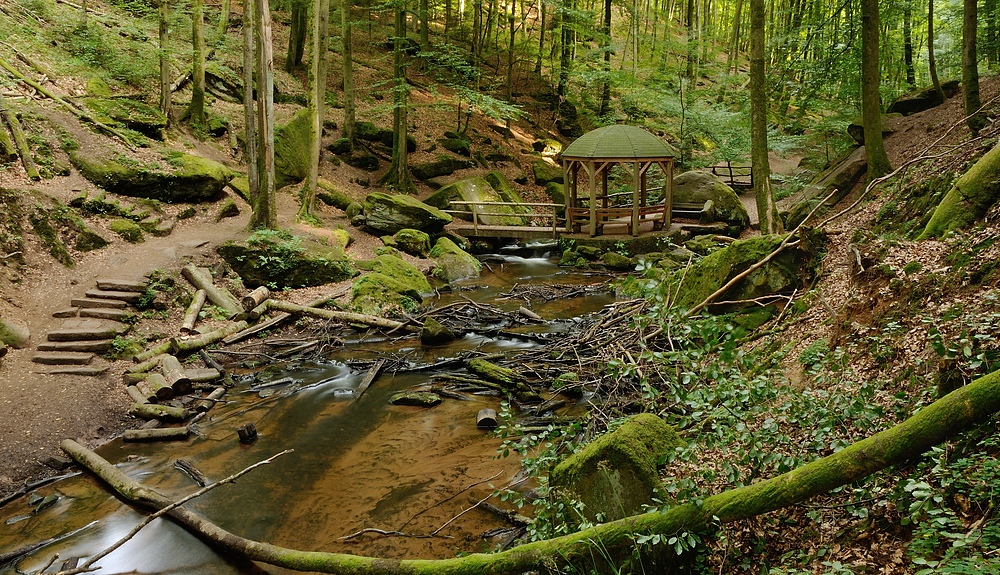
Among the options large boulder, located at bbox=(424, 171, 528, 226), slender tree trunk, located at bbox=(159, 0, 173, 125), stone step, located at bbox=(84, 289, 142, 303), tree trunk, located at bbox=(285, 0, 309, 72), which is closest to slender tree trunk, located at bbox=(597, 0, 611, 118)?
large boulder, located at bbox=(424, 171, 528, 226)

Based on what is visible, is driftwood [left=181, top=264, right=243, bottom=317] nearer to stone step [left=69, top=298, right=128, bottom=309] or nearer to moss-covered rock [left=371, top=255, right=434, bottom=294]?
stone step [left=69, top=298, right=128, bottom=309]

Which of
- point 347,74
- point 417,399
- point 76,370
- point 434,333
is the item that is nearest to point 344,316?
point 434,333

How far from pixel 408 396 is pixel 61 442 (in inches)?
177

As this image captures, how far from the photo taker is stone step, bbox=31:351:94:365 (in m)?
8.92

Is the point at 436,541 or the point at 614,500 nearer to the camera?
the point at 614,500

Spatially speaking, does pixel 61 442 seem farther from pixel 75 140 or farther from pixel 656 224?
pixel 656 224

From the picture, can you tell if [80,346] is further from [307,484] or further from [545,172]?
[545,172]

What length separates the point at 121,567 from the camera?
5.45 metres

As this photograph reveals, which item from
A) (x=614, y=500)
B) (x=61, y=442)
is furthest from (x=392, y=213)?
(x=614, y=500)

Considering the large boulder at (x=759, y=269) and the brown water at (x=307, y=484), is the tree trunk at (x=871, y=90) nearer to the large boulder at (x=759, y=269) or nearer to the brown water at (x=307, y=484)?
the large boulder at (x=759, y=269)

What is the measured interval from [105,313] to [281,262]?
149 inches

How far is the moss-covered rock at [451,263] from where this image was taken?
16.1m

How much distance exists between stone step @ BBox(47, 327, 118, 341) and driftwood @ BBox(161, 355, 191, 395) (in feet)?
Result: 3.94

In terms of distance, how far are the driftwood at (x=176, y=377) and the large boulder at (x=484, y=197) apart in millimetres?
11871
